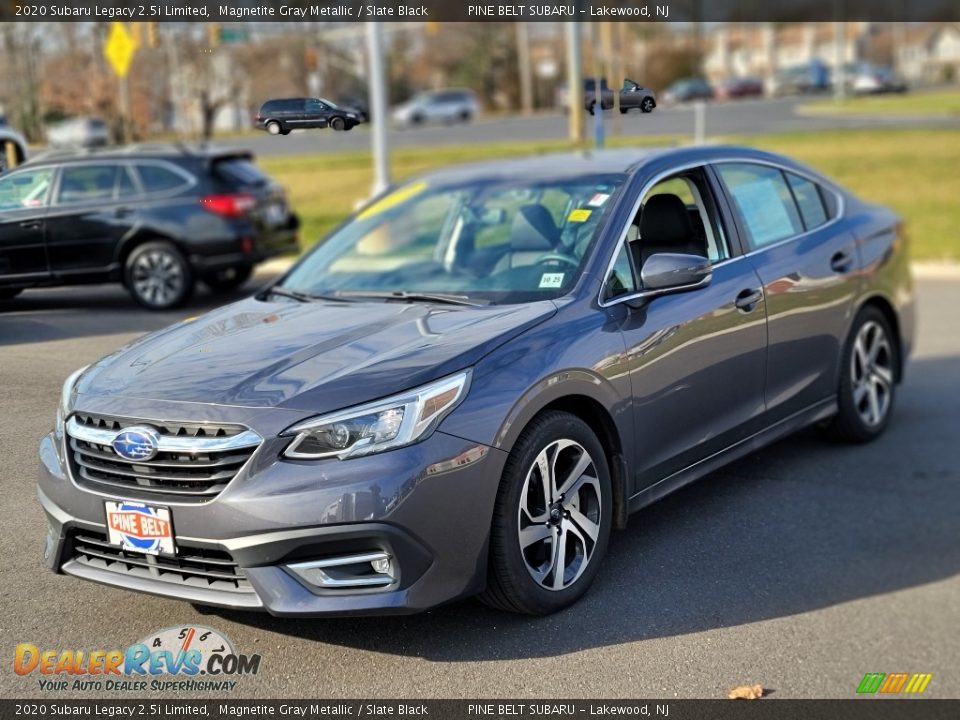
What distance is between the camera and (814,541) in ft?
17.0

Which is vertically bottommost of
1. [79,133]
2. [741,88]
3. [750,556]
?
[750,556]

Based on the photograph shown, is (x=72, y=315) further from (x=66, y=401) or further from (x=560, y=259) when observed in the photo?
(x=560, y=259)

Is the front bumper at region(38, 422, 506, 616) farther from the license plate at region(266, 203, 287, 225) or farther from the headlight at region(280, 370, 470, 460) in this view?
the license plate at region(266, 203, 287, 225)

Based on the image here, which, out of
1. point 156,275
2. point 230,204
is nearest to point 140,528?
point 156,275

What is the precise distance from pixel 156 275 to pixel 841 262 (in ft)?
12.4

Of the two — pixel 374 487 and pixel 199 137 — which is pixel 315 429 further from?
pixel 199 137

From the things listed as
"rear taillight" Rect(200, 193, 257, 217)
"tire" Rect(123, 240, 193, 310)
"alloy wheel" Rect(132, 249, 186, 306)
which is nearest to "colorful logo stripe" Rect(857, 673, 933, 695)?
"tire" Rect(123, 240, 193, 310)

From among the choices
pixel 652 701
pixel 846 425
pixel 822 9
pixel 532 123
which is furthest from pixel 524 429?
pixel 822 9

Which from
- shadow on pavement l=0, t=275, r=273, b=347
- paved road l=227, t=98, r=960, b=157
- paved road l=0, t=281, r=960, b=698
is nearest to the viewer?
paved road l=0, t=281, r=960, b=698

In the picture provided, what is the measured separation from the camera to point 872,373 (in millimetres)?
6488

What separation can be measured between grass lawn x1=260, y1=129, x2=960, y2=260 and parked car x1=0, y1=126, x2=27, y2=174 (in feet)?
26.1

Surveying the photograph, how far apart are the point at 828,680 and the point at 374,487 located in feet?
5.73

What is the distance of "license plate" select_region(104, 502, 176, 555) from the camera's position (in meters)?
3.52

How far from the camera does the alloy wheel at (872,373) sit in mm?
6289
